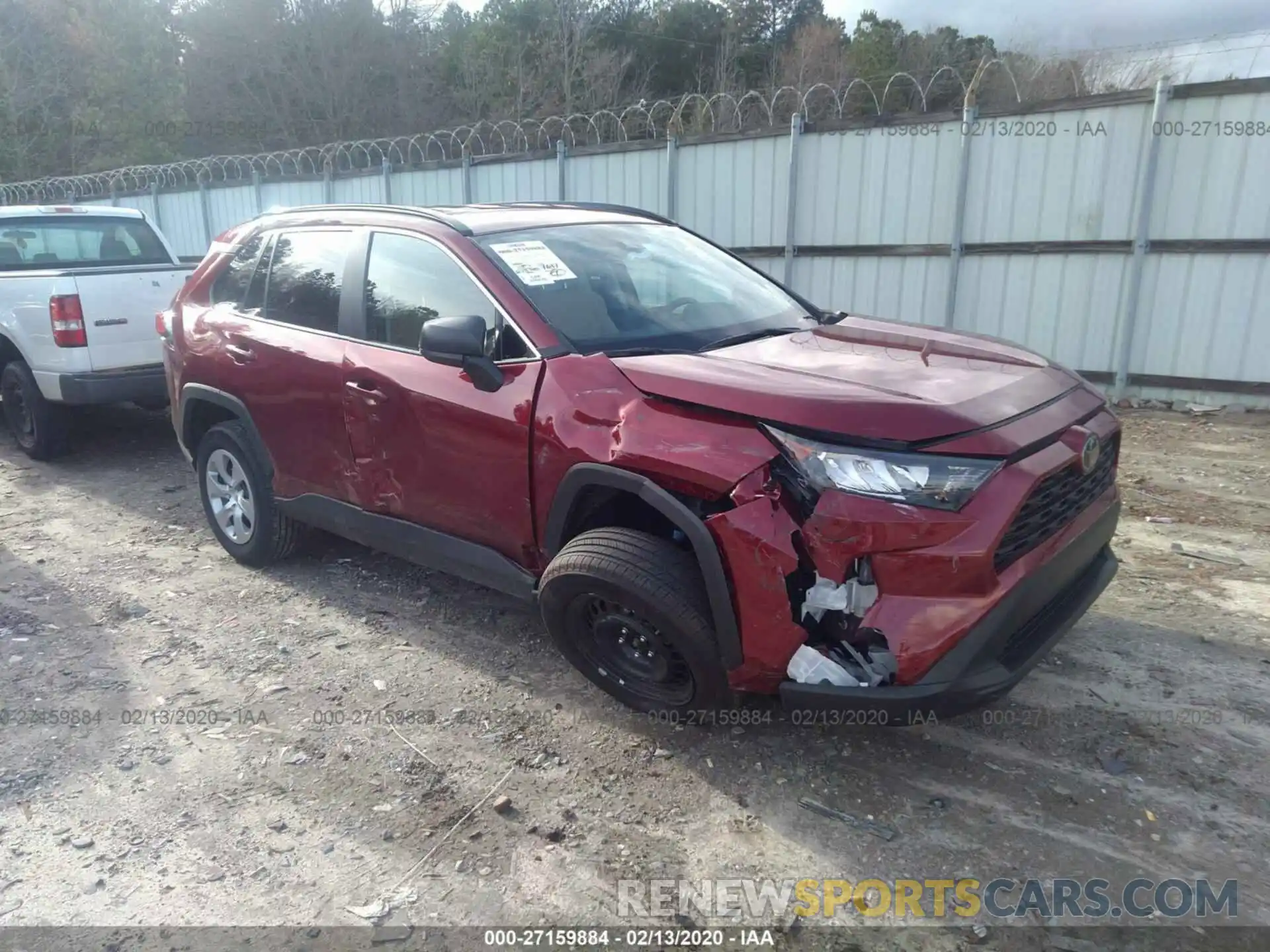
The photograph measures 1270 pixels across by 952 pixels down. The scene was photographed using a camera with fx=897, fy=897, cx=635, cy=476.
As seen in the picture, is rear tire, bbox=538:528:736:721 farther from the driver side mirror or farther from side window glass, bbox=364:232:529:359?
side window glass, bbox=364:232:529:359

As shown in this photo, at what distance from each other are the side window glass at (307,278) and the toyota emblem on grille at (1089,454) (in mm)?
3039

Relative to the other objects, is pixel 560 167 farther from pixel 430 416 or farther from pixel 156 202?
pixel 156 202

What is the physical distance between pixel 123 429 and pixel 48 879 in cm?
625

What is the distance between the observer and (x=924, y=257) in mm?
8328

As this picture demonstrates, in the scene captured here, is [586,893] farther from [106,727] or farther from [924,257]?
[924,257]

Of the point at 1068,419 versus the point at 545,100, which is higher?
the point at 545,100

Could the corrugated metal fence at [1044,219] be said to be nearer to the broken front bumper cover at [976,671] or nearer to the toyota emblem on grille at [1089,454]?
the toyota emblem on grille at [1089,454]

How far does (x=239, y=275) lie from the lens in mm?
4715

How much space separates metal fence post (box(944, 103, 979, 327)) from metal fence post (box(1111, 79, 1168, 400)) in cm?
136

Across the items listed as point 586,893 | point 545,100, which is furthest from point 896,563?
point 545,100

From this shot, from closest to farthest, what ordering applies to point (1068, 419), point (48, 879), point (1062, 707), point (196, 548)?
point (48, 879), point (1068, 419), point (1062, 707), point (196, 548)

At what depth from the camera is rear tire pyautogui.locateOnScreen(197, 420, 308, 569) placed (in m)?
4.59

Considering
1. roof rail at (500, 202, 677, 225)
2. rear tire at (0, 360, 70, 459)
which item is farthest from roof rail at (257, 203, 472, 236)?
rear tire at (0, 360, 70, 459)

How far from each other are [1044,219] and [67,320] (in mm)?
7713
